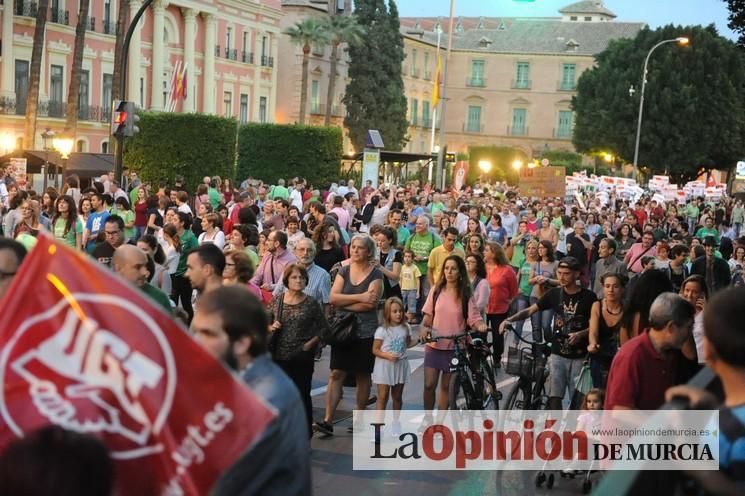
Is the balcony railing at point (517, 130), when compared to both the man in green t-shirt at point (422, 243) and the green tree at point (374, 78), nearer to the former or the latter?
the green tree at point (374, 78)

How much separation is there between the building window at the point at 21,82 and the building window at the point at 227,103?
16439 millimetres

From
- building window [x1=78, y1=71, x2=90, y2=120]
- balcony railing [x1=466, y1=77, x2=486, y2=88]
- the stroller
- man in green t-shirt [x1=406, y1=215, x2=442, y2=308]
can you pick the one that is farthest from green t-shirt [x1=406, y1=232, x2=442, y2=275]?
balcony railing [x1=466, y1=77, x2=486, y2=88]

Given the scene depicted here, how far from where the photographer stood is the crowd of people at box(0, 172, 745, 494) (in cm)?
476

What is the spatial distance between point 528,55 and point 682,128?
30755mm

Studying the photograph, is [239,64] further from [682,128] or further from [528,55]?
[528,55]

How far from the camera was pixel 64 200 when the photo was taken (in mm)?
13383

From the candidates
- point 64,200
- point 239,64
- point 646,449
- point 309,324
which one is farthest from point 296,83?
point 646,449

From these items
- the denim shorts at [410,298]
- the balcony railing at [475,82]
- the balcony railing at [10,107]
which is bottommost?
the denim shorts at [410,298]

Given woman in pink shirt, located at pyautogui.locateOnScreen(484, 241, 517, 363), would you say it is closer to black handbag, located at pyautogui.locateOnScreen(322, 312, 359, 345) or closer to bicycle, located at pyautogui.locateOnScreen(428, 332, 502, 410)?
bicycle, located at pyautogui.locateOnScreen(428, 332, 502, 410)

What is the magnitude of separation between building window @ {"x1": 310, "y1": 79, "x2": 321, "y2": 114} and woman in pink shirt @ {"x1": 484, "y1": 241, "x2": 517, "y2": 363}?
63.3 metres

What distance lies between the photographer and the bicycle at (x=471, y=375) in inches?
383

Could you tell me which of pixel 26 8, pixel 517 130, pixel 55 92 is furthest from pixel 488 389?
pixel 517 130

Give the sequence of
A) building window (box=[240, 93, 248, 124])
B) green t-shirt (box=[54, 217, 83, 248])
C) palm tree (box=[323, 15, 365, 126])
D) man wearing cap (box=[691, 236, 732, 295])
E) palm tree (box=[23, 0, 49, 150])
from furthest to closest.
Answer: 1. palm tree (box=[323, 15, 365, 126])
2. building window (box=[240, 93, 248, 124])
3. palm tree (box=[23, 0, 49, 150])
4. man wearing cap (box=[691, 236, 732, 295])
5. green t-shirt (box=[54, 217, 83, 248])

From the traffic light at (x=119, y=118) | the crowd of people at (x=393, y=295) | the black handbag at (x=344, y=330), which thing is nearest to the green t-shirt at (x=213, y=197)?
the traffic light at (x=119, y=118)
